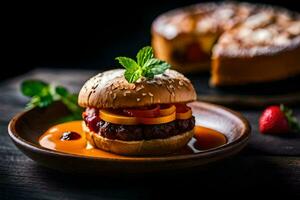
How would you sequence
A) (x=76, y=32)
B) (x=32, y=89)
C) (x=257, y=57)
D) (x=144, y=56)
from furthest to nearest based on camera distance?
(x=76, y=32)
(x=257, y=57)
(x=32, y=89)
(x=144, y=56)

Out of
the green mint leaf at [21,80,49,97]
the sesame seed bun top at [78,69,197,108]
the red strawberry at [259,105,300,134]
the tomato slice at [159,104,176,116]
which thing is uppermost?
the sesame seed bun top at [78,69,197,108]

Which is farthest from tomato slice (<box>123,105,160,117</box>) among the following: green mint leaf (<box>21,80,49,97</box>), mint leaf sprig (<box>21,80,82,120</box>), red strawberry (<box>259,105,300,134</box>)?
green mint leaf (<box>21,80,49,97</box>)

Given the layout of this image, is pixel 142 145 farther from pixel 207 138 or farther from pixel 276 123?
pixel 276 123

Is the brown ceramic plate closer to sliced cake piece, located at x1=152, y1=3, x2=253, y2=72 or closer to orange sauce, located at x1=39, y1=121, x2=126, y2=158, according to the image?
orange sauce, located at x1=39, y1=121, x2=126, y2=158

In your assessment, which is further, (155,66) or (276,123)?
(276,123)

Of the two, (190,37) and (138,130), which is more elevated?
(138,130)

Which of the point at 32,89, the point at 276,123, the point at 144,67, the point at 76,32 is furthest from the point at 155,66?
the point at 76,32

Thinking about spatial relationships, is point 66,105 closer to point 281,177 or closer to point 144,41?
point 281,177
